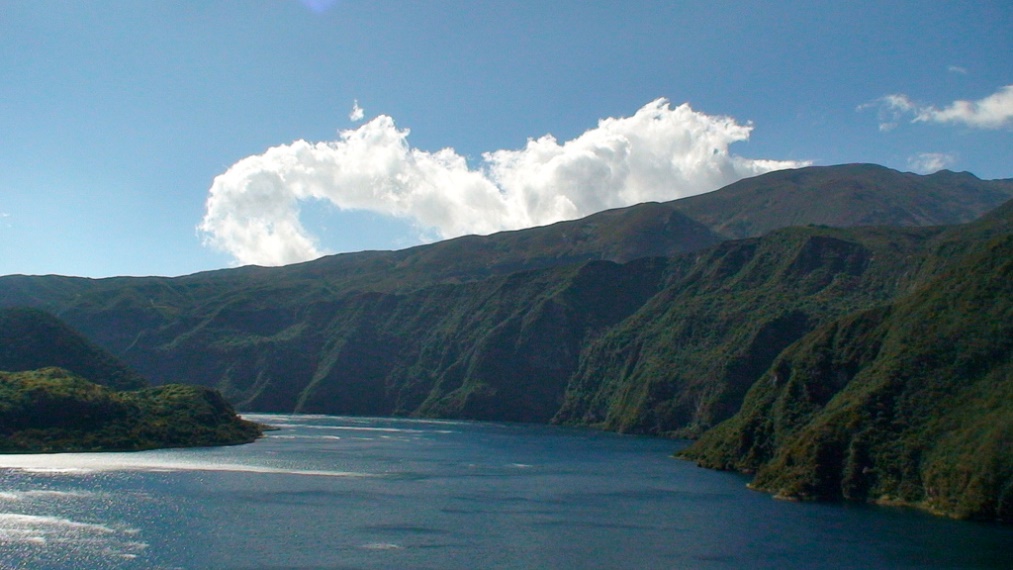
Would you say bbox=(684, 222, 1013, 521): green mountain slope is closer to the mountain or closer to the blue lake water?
the blue lake water

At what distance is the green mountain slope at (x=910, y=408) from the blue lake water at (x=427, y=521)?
4.38 metres

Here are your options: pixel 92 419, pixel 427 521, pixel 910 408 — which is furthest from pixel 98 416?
pixel 910 408

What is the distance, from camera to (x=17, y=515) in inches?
3115

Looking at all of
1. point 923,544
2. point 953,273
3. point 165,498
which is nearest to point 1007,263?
point 953,273

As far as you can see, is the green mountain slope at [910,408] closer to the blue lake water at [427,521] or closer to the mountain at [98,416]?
the blue lake water at [427,521]

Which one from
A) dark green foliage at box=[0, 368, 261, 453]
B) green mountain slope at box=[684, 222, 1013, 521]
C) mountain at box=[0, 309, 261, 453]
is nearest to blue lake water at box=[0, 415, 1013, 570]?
green mountain slope at box=[684, 222, 1013, 521]

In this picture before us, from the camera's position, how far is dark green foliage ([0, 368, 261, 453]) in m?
134

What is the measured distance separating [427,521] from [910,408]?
5380 cm

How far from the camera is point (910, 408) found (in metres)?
101

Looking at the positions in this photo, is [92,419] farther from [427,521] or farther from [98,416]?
[427,521]

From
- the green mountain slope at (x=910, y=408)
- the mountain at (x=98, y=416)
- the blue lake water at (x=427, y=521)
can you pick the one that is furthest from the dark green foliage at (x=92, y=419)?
the green mountain slope at (x=910, y=408)

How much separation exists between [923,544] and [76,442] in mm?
114173

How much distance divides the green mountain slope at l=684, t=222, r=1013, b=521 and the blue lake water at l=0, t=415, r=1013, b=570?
14.4 ft

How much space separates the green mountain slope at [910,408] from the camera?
88688mm
